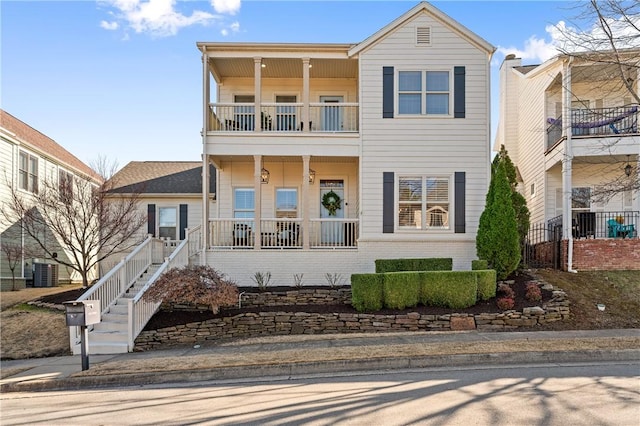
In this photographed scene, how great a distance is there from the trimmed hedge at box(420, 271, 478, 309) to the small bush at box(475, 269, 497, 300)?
0.23m

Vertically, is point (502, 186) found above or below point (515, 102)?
below

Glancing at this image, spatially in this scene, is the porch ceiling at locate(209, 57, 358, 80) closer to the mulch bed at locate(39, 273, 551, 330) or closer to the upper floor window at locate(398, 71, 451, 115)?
the upper floor window at locate(398, 71, 451, 115)

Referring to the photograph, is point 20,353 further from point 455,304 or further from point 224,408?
point 455,304

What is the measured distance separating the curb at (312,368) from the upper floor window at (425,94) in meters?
9.07

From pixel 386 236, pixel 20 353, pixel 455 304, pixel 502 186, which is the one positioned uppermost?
pixel 502 186

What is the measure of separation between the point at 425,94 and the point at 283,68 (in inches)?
189

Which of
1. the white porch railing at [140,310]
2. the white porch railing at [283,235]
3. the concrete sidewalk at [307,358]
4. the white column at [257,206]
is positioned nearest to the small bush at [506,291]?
the concrete sidewalk at [307,358]

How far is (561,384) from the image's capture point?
299 inches

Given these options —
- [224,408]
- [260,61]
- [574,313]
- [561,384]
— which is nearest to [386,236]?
[574,313]

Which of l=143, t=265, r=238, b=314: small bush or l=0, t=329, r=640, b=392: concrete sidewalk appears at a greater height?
l=143, t=265, r=238, b=314: small bush

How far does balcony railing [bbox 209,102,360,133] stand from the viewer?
A: 16906mm

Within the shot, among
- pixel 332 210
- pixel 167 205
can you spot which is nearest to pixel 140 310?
pixel 332 210

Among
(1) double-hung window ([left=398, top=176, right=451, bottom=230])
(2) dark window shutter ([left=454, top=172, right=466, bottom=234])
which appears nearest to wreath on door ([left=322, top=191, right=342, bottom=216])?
(1) double-hung window ([left=398, top=176, right=451, bottom=230])

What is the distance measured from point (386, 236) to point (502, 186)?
146 inches
